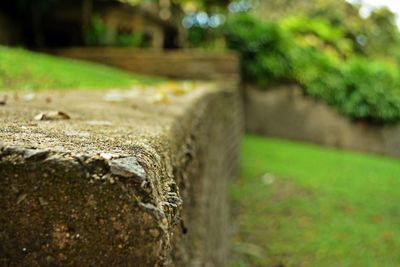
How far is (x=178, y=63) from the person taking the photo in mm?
10047

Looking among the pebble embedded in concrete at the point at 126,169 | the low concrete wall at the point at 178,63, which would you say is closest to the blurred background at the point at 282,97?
the low concrete wall at the point at 178,63

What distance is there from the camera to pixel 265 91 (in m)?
14.1

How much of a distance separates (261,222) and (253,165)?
326cm

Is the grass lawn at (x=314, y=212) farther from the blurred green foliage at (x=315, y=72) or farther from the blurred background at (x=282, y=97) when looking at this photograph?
the blurred green foliage at (x=315, y=72)

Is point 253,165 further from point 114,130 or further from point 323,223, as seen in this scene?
point 114,130

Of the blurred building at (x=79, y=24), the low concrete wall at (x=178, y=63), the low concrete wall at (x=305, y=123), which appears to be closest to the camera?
the low concrete wall at (x=178, y=63)

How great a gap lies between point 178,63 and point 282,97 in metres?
4.72

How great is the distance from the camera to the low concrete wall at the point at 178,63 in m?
9.97

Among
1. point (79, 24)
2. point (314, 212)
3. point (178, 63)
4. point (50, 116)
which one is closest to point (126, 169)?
point (50, 116)

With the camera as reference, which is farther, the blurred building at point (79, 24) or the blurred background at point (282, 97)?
the blurred building at point (79, 24)

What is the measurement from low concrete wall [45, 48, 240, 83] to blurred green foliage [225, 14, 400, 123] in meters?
3.99

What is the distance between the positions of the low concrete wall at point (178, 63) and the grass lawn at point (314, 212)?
160cm

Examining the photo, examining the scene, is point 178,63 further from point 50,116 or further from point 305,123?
point 50,116

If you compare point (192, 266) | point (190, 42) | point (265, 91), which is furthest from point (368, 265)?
point (190, 42)
